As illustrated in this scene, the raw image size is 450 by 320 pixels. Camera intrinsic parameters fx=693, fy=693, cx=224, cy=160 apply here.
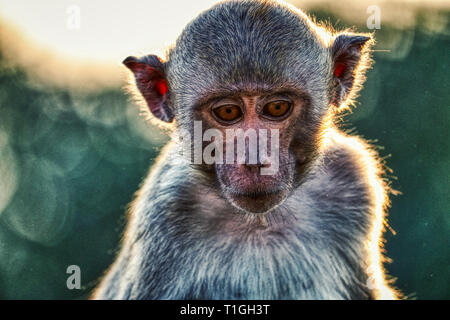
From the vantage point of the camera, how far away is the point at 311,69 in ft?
18.3

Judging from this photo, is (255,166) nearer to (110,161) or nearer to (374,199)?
(374,199)

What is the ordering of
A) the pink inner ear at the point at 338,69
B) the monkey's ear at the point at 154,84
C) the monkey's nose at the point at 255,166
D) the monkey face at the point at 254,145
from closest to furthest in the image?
the monkey's nose at the point at 255,166 → the monkey face at the point at 254,145 → the monkey's ear at the point at 154,84 → the pink inner ear at the point at 338,69

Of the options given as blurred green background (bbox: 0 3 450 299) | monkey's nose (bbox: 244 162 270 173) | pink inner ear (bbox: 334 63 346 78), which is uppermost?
blurred green background (bbox: 0 3 450 299)

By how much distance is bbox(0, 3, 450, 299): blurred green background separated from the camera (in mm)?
11195

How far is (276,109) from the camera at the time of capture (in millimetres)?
5434

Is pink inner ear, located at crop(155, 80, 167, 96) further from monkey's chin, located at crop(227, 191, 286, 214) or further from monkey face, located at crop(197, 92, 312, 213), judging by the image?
monkey's chin, located at crop(227, 191, 286, 214)

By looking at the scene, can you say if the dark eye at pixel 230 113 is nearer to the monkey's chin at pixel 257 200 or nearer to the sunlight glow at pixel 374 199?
the monkey's chin at pixel 257 200

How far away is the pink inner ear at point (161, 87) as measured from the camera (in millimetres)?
6008

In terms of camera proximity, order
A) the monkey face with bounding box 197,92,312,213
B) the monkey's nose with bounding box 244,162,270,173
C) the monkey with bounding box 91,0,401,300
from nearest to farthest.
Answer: the monkey's nose with bounding box 244,162,270,173, the monkey face with bounding box 197,92,312,213, the monkey with bounding box 91,0,401,300

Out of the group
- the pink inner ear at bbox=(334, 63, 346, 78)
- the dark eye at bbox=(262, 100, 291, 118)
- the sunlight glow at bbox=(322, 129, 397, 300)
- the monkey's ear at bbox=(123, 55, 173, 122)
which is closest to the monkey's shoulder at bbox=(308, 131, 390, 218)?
the sunlight glow at bbox=(322, 129, 397, 300)

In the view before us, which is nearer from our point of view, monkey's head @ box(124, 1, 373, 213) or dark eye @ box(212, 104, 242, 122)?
monkey's head @ box(124, 1, 373, 213)

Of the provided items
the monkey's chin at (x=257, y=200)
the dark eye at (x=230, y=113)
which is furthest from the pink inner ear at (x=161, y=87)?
the monkey's chin at (x=257, y=200)

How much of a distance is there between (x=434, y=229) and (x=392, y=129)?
69.0 inches

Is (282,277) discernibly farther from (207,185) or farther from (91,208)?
(91,208)
